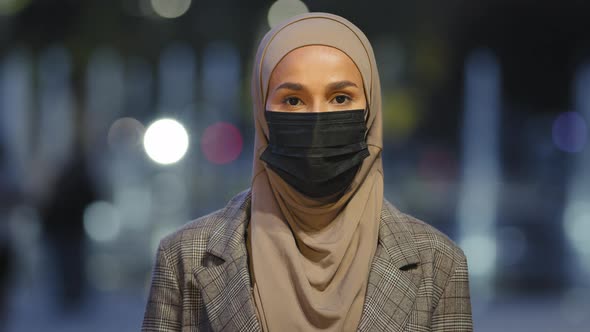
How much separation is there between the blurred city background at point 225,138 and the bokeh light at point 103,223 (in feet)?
0.11

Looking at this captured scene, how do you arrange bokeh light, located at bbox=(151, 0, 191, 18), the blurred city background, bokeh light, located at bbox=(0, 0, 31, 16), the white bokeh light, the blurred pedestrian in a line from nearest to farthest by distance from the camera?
the blurred city background, the blurred pedestrian, bokeh light, located at bbox=(0, 0, 31, 16), bokeh light, located at bbox=(151, 0, 191, 18), the white bokeh light

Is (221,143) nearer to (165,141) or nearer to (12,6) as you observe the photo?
(165,141)

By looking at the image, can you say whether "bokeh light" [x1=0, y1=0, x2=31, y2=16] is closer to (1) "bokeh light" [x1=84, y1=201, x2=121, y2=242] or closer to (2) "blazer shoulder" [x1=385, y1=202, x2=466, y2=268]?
(1) "bokeh light" [x1=84, y1=201, x2=121, y2=242]

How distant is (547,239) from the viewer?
8055 millimetres

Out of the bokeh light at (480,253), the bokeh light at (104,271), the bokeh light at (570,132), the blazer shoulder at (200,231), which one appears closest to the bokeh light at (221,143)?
the bokeh light at (104,271)

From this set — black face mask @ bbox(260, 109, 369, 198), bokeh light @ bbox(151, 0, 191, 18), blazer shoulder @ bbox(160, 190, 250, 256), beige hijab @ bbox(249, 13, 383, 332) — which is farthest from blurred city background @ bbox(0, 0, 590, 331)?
black face mask @ bbox(260, 109, 369, 198)

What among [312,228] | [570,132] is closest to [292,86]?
[312,228]

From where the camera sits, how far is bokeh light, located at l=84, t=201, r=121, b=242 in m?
8.11

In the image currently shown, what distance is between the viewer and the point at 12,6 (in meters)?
6.96

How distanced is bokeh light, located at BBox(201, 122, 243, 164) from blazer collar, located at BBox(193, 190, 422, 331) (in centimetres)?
675

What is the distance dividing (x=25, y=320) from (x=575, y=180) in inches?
239

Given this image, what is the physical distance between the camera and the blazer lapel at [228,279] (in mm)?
1666

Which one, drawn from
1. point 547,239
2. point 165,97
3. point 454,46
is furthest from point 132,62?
point 547,239

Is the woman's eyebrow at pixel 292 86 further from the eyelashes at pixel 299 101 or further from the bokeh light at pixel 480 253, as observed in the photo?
the bokeh light at pixel 480 253
